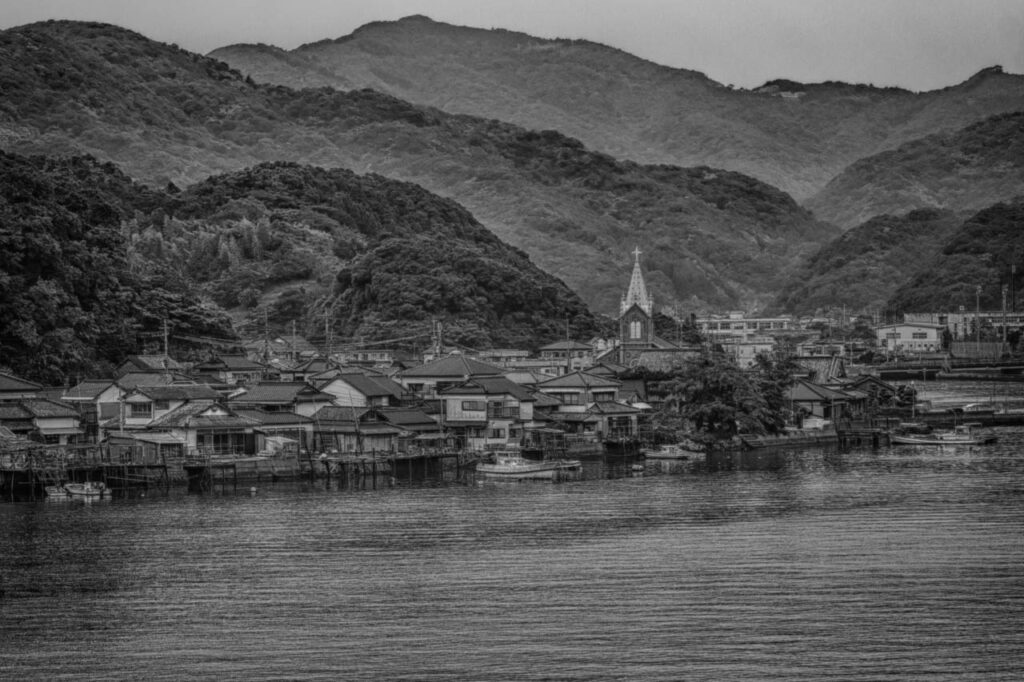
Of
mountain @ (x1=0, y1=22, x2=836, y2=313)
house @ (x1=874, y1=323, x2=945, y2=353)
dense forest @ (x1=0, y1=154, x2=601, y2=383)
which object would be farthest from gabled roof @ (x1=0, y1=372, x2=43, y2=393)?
mountain @ (x1=0, y1=22, x2=836, y2=313)

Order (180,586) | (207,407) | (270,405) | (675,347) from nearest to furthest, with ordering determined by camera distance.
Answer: (180,586) → (207,407) → (270,405) → (675,347)

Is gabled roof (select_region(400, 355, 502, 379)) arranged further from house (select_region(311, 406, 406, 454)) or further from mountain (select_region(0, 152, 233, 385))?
mountain (select_region(0, 152, 233, 385))

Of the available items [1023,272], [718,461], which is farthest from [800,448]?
[1023,272]

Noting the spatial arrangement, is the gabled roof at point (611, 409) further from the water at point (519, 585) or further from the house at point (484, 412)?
the water at point (519, 585)

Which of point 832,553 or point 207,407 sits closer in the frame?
point 832,553

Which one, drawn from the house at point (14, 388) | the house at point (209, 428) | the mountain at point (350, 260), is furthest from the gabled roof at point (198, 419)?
the mountain at point (350, 260)

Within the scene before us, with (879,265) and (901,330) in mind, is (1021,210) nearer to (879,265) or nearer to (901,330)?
(879,265)
